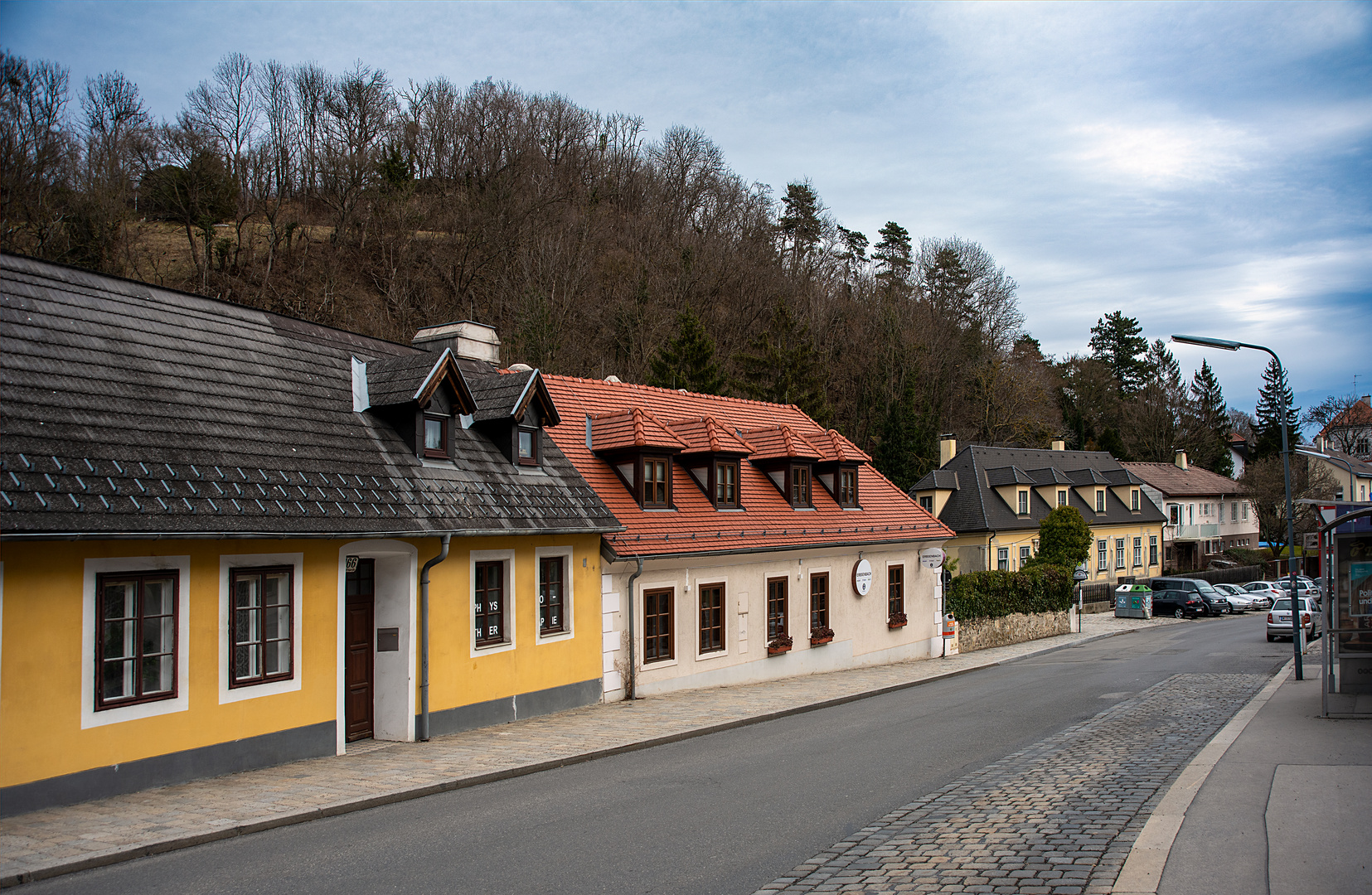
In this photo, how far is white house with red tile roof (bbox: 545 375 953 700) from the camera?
60.0 feet

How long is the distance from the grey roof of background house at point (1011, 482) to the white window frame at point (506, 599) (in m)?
35.9

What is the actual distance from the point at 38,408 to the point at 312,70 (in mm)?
39176

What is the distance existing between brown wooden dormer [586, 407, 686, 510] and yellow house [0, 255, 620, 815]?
114 inches

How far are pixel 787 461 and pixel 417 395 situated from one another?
11.9m

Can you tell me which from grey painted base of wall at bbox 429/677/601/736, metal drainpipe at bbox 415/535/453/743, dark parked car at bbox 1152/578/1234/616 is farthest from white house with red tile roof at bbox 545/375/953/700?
dark parked car at bbox 1152/578/1234/616

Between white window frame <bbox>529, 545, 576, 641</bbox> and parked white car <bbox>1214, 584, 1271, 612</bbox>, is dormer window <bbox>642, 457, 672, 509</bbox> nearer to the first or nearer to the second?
white window frame <bbox>529, 545, 576, 641</bbox>

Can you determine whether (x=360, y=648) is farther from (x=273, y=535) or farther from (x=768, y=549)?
(x=768, y=549)

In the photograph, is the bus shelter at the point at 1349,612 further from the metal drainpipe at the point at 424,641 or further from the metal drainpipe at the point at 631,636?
the metal drainpipe at the point at 424,641

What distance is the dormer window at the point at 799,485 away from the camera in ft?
77.9

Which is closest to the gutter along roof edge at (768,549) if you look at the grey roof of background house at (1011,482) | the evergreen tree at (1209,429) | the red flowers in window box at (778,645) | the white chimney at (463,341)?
the red flowers in window box at (778,645)

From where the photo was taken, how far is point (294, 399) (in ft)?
43.0

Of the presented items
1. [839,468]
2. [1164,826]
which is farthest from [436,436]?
[839,468]

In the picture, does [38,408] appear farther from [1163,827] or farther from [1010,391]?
[1010,391]

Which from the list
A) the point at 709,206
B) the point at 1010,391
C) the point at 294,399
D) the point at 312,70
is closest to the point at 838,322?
the point at 709,206
